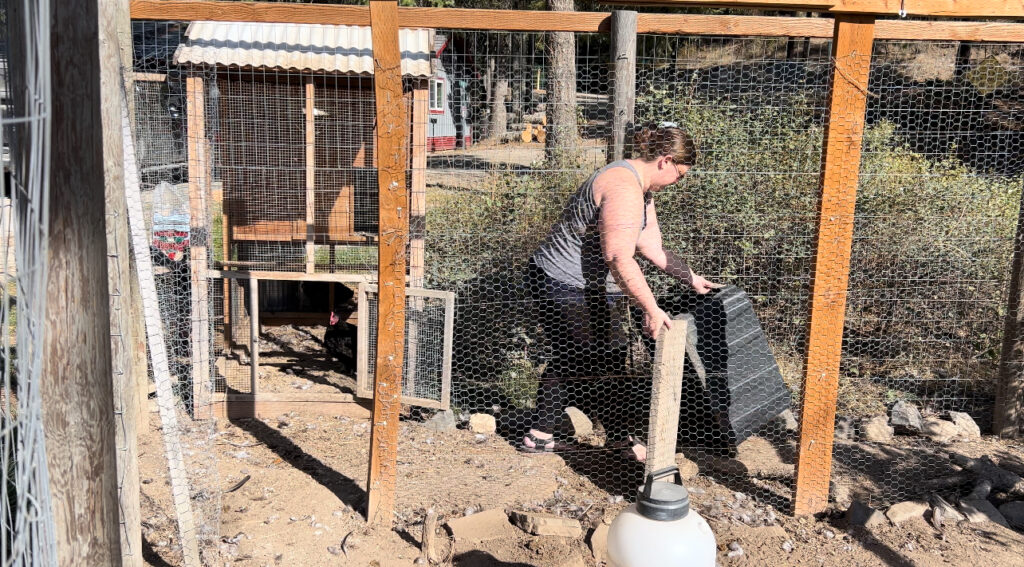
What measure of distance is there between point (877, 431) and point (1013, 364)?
85 centimetres

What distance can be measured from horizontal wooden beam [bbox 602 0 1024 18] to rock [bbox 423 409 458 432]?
2549 mm

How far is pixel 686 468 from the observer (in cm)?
435

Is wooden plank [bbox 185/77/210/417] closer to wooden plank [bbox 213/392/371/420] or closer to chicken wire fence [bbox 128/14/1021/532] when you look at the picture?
chicken wire fence [bbox 128/14/1021/532]

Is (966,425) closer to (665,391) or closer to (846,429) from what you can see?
(846,429)

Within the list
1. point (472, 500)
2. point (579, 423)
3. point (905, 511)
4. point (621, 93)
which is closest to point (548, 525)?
point (472, 500)

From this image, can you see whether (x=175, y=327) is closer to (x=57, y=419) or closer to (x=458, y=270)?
(x=458, y=270)

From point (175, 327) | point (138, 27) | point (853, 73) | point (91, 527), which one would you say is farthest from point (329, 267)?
point (138, 27)

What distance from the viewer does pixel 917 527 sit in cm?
384

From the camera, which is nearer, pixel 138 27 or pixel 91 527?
pixel 91 527

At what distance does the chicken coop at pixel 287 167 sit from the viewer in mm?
4586

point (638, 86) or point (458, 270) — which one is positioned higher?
point (638, 86)

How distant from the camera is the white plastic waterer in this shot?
227 cm

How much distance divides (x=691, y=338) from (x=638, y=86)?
111 inches

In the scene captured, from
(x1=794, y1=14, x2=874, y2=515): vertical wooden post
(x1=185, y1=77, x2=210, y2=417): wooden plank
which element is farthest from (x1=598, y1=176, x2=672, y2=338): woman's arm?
(x1=185, y1=77, x2=210, y2=417): wooden plank
